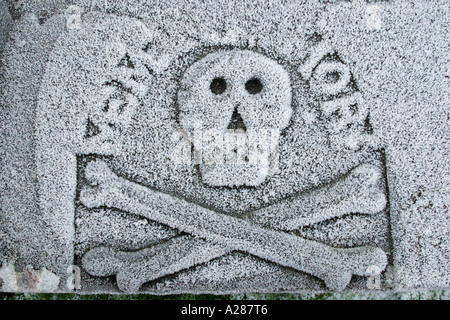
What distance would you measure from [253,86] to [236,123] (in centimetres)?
10

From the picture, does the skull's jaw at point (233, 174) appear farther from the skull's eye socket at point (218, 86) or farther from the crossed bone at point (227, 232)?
the skull's eye socket at point (218, 86)

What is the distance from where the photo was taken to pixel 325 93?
0.99m

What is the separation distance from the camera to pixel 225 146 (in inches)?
38.6

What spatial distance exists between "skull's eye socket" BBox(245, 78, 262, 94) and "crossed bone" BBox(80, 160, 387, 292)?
0.28 m

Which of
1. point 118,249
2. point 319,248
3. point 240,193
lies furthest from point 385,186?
point 118,249

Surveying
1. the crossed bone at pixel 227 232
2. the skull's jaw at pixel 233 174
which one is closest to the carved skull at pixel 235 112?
the skull's jaw at pixel 233 174

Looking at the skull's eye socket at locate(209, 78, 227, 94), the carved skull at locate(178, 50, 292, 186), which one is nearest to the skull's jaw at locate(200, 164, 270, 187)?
the carved skull at locate(178, 50, 292, 186)

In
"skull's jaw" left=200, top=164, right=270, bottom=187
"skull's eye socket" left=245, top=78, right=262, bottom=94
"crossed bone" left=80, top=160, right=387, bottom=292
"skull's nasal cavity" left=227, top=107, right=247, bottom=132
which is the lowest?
"crossed bone" left=80, top=160, right=387, bottom=292

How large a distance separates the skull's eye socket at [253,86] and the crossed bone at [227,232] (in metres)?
0.28

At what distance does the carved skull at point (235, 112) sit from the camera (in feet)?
3.20

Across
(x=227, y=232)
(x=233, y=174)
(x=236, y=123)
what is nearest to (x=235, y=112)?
(x=236, y=123)

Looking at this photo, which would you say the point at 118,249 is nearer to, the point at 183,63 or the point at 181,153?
the point at 181,153

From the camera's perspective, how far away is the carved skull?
975 millimetres

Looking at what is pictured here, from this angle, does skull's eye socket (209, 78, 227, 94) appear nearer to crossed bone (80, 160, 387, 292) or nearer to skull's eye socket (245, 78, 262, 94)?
skull's eye socket (245, 78, 262, 94)
